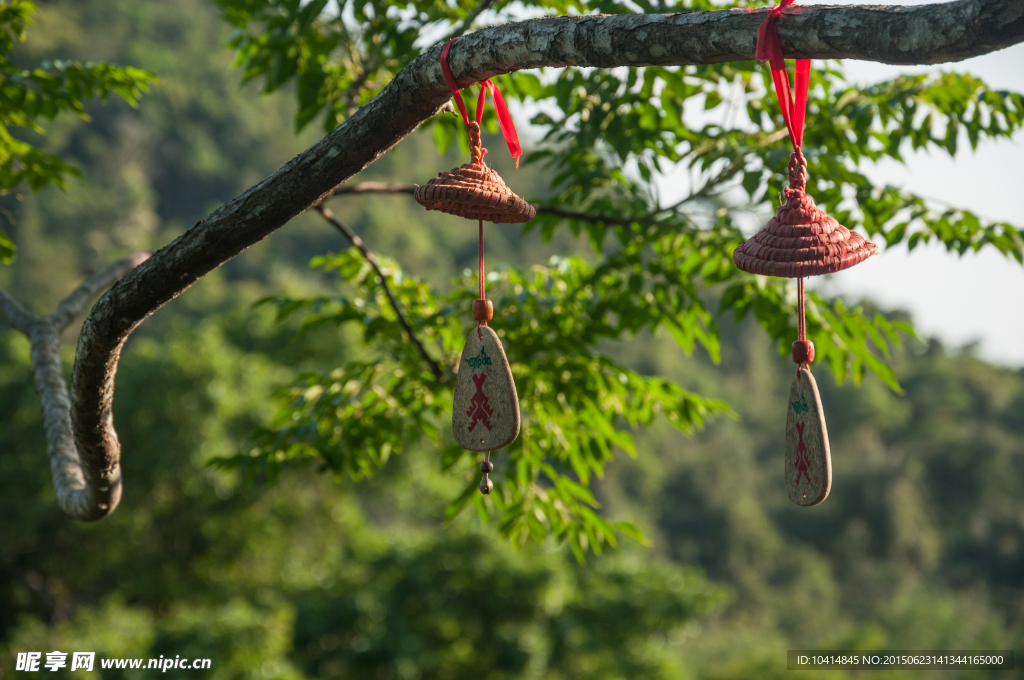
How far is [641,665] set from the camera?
14227 millimetres

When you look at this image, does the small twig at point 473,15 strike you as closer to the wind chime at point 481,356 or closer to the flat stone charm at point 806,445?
the wind chime at point 481,356

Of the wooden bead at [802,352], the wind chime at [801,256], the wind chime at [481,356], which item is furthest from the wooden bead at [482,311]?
the wooden bead at [802,352]

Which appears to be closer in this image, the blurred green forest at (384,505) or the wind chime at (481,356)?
the wind chime at (481,356)

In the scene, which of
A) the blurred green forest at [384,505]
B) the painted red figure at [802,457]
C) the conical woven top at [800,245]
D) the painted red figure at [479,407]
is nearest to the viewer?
the conical woven top at [800,245]

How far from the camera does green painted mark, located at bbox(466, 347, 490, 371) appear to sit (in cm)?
183

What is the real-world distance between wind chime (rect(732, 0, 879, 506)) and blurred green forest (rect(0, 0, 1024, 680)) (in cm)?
190

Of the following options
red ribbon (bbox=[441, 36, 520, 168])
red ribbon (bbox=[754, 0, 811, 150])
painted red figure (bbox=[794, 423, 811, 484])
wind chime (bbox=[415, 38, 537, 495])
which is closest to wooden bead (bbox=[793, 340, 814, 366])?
painted red figure (bbox=[794, 423, 811, 484])

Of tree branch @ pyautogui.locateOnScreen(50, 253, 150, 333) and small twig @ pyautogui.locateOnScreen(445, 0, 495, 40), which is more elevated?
small twig @ pyautogui.locateOnScreen(445, 0, 495, 40)

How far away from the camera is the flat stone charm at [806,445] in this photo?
1680 millimetres

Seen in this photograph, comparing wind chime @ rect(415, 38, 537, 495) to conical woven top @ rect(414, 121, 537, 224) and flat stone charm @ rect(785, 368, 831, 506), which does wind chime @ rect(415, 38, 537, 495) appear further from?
flat stone charm @ rect(785, 368, 831, 506)

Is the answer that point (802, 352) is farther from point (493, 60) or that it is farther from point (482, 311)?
point (493, 60)

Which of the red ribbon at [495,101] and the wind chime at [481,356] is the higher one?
the red ribbon at [495,101]

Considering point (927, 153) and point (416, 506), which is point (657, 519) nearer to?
point (416, 506)

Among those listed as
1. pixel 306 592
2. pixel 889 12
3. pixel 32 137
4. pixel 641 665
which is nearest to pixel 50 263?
pixel 32 137
